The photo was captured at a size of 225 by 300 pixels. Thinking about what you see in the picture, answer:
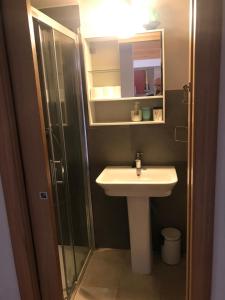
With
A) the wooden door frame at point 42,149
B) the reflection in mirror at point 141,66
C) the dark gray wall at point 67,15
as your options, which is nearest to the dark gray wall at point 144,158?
the reflection in mirror at point 141,66

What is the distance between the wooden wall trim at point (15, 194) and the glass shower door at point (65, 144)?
0.47 meters

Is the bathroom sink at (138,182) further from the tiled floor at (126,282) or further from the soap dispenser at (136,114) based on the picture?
the tiled floor at (126,282)

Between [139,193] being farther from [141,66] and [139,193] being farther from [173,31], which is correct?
[173,31]

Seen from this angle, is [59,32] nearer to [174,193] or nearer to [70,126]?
[70,126]

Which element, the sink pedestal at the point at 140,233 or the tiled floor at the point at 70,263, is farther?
the sink pedestal at the point at 140,233

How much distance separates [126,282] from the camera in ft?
6.88

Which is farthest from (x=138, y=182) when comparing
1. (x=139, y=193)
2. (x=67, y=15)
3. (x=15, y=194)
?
(x=67, y=15)

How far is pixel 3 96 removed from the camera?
43.4 inches

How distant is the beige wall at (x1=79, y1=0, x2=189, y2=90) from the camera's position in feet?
6.36

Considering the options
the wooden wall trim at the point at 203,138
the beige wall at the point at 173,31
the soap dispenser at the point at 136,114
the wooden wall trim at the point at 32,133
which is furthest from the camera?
the soap dispenser at the point at 136,114

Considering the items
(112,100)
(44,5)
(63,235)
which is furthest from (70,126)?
(44,5)

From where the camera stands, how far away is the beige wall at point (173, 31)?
1.94m

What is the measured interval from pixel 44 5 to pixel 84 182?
1.53 metres

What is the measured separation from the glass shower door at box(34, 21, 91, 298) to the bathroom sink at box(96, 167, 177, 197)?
280mm
